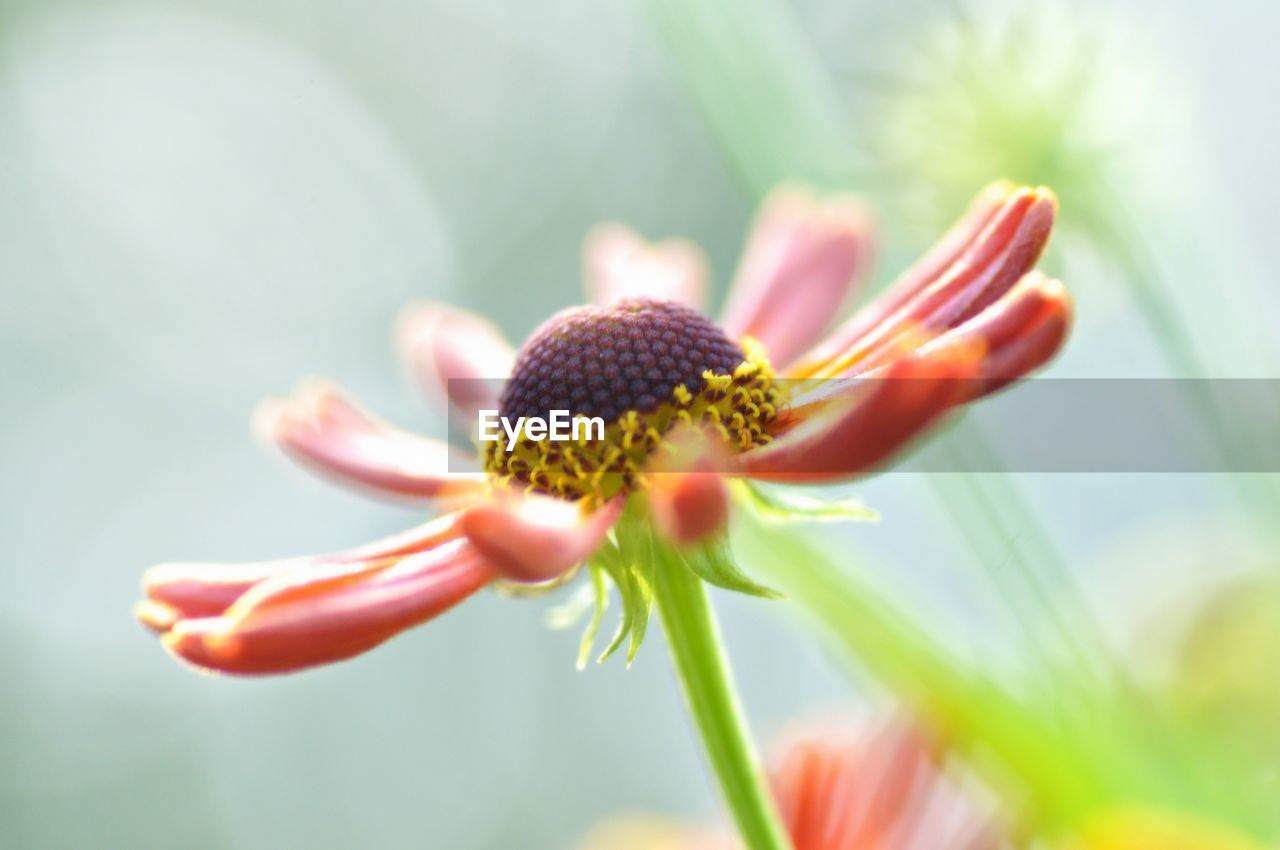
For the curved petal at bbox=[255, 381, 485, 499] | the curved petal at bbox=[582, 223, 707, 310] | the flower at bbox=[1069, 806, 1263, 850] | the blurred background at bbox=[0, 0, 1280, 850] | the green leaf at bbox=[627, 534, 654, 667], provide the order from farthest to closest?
1. the blurred background at bbox=[0, 0, 1280, 850]
2. the curved petal at bbox=[582, 223, 707, 310]
3. the curved petal at bbox=[255, 381, 485, 499]
4. the green leaf at bbox=[627, 534, 654, 667]
5. the flower at bbox=[1069, 806, 1263, 850]

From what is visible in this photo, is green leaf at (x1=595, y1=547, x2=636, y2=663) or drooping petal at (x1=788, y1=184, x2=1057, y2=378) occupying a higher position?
drooping petal at (x1=788, y1=184, x2=1057, y2=378)

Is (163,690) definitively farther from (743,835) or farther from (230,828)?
(743,835)

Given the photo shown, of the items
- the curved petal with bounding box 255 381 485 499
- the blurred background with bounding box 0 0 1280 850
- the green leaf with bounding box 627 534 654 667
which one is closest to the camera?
the green leaf with bounding box 627 534 654 667

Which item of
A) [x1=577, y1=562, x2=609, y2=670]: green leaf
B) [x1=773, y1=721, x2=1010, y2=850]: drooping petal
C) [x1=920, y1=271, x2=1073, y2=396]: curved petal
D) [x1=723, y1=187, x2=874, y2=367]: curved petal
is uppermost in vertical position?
[x1=723, y1=187, x2=874, y2=367]: curved petal

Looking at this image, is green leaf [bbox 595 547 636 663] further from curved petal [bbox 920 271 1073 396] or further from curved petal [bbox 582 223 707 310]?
curved petal [bbox 582 223 707 310]

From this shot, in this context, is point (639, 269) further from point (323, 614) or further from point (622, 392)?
point (323, 614)

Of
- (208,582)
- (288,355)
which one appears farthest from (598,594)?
(288,355)

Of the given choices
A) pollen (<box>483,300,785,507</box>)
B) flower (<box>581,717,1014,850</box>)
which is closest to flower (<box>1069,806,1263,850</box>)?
flower (<box>581,717,1014,850</box>)

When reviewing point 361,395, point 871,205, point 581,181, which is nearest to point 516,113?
point 581,181

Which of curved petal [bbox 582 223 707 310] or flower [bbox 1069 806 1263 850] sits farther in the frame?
curved petal [bbox 582 223 707 310]
